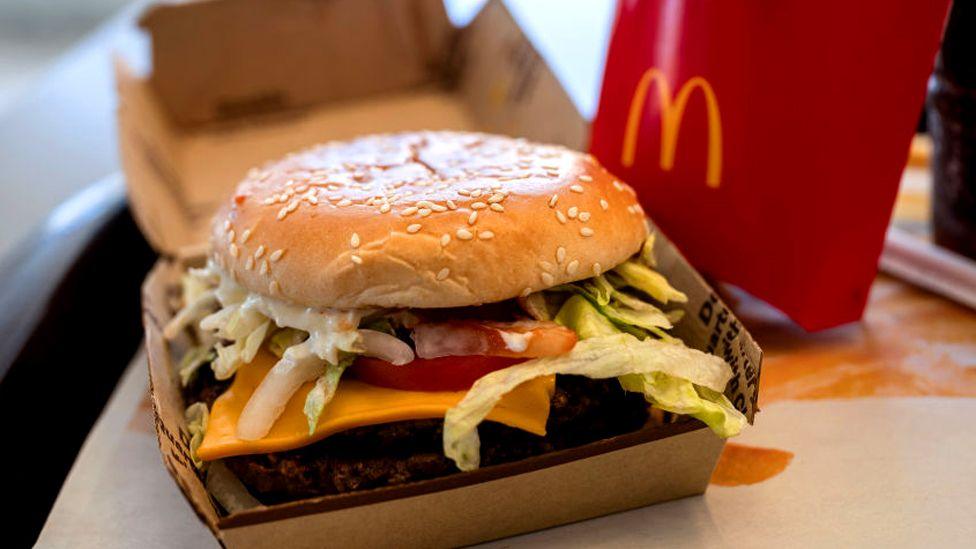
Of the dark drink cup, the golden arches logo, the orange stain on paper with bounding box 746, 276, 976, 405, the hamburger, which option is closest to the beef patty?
the hamburger

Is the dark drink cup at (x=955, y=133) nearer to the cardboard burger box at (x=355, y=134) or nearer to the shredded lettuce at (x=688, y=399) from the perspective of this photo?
the cardboard burger box at (x=355, y=134)

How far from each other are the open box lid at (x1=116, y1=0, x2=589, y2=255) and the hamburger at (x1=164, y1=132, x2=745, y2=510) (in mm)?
966

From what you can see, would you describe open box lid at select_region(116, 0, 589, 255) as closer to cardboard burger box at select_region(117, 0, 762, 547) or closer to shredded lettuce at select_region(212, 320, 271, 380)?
cardboard burger box at select_region(117, 0, 762, 547)

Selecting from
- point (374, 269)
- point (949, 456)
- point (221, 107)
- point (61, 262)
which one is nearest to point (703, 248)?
point (949, 456)

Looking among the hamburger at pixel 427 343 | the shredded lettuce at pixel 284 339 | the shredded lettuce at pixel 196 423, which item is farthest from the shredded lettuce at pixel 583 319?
the shredded lettuce at pixel 196 423

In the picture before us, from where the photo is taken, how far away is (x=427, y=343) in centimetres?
130

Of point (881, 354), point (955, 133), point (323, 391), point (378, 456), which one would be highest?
point (955, 133)

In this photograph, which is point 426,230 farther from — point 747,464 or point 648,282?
point 747,464

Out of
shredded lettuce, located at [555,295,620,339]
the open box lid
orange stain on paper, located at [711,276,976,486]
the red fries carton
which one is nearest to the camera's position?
shredded lettuce, located at [555,295,620,339]

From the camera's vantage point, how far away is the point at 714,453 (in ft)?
4.32

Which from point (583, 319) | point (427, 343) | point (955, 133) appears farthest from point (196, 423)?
point (955, 133)

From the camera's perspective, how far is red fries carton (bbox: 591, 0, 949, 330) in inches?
59.2

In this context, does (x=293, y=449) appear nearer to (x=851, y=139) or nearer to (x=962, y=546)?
(x=962, y=546)

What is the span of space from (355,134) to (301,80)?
0.28 meters
